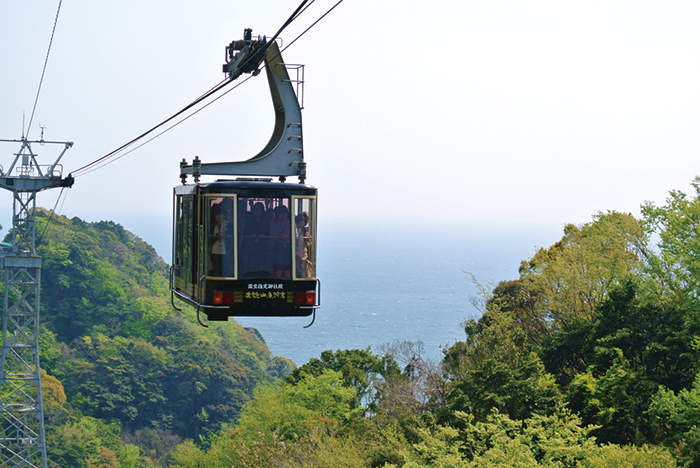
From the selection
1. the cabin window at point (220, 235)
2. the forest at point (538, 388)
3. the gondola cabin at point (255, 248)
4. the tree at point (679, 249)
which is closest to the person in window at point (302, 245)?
the gondola cabin at point (255, 248)

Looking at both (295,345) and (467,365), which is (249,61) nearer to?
(467,365)

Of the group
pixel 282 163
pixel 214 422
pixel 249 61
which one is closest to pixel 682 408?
pixel 282 163

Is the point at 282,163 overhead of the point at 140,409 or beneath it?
overhead

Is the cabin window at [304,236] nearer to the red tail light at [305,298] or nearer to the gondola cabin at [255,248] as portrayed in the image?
the gondola cabin at [255,248]

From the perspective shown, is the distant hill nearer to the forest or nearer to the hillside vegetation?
the forest

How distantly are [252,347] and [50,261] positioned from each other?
96.1ft

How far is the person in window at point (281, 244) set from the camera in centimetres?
1024

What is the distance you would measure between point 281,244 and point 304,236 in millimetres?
382

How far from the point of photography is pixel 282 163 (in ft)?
36.5

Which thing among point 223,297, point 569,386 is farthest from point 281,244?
point 569,386

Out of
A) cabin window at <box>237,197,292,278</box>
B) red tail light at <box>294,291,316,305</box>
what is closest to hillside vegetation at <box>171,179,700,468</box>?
red tail light at <box>294,291,316,305</box>

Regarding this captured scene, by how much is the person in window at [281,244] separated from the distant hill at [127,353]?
2192 inches

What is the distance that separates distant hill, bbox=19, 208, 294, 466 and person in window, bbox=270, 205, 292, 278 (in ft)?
183

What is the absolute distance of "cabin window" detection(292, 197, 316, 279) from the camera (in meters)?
10.3
